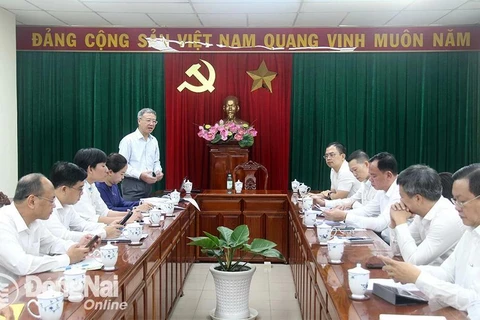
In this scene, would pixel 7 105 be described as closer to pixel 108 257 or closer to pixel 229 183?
pixel 229 183

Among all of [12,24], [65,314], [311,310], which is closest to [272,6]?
[12,24]

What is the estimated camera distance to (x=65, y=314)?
1.75 metres

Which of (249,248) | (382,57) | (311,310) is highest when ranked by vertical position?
(382,57)

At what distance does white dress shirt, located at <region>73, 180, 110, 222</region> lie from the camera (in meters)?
3.74

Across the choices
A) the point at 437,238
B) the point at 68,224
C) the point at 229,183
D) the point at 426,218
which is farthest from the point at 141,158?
the point at 437,238

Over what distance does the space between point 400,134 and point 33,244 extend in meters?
5.81

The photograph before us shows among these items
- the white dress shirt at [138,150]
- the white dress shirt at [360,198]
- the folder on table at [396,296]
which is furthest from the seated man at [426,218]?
the white dress shirt at [138,150]

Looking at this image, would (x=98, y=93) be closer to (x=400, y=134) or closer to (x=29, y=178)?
(x=400, y=134)

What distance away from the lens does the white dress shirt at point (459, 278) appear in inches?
72.7

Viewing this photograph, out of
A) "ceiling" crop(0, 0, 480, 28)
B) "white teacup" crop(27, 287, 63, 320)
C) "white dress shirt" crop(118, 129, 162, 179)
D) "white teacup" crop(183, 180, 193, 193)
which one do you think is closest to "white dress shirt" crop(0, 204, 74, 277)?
"white teacup" crop(27, 287, 63, 320)

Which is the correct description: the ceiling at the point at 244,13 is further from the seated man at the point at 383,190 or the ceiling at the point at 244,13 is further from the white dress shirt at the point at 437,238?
the white dress shirt at the point at 437,238

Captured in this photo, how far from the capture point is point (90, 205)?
3.84 metres

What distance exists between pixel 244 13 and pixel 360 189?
2651 millimetres

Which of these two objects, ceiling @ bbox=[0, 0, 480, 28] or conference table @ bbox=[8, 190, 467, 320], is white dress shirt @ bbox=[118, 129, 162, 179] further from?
ceiling @ bbox=[0, 0, 480, 28]
